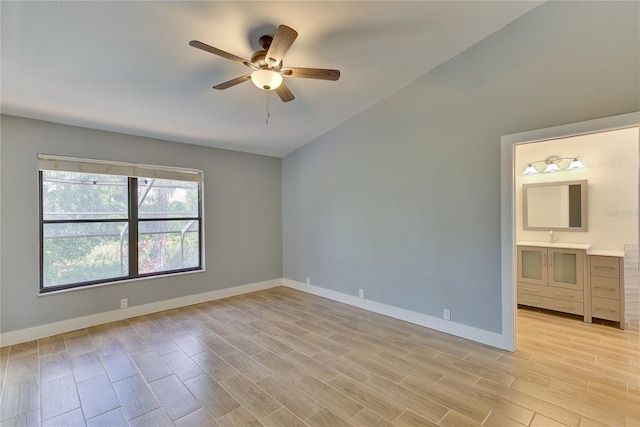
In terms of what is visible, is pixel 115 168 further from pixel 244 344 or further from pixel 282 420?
pixel 282 420

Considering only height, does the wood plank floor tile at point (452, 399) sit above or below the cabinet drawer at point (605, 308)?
below

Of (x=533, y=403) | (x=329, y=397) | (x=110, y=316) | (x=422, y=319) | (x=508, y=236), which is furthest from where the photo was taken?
(x=110, y=316)

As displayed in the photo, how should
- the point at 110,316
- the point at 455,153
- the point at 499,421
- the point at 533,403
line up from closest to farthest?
1. the point at 499,421
2. the point at 533,403
3. the point at 455,153
4. the point at 110,316

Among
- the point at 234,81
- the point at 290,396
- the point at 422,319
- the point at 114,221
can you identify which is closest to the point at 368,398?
the point at 290,396

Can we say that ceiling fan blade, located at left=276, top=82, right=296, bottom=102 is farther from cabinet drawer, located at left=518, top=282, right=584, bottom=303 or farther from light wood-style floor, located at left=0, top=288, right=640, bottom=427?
cabinet drawer, located at left=518, top=282, right=584, bottom=303

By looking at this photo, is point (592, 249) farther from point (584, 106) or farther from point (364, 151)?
point (364, 151)

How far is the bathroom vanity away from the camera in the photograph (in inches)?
138

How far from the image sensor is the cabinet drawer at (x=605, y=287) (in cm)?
347

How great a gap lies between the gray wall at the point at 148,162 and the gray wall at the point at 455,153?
1130mm

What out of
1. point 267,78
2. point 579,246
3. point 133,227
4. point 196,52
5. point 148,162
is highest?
point 196,52

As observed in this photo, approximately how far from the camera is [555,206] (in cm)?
434

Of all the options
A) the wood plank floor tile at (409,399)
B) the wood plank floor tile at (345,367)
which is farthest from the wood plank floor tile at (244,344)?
the wood plank floor tile at (409,399)

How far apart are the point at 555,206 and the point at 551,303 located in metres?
1.46

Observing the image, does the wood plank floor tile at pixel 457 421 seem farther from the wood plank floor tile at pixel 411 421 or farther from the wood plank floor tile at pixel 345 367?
the wood plank floor tile at pixel 345 367
